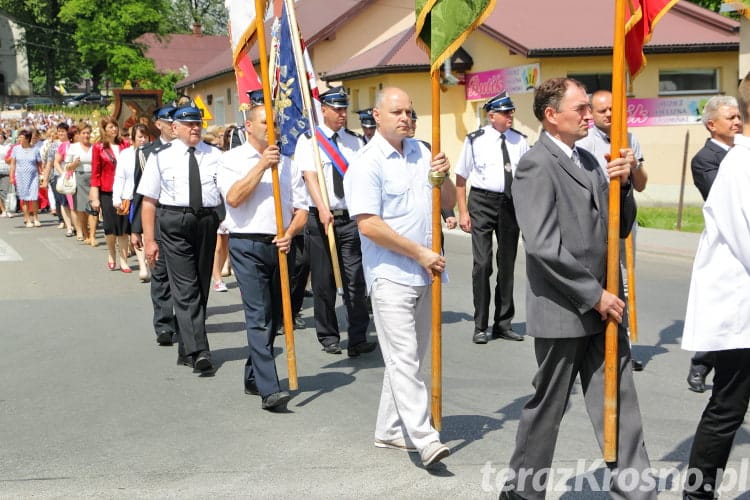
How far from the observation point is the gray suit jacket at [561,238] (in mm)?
4477

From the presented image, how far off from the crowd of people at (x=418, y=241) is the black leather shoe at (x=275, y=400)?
0.01 m

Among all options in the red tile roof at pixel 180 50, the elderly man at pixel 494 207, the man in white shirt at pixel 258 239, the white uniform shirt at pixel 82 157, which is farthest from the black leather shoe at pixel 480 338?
the red tile roof at pixel 180 50

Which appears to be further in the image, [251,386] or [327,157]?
[327,157]

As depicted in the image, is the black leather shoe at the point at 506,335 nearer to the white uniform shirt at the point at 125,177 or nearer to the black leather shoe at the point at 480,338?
the black leather shoe at the point at 480,338

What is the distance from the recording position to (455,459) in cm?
570

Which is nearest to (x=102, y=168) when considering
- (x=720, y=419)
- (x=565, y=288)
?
(x=565, y=288)

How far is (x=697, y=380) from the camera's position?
718 cm

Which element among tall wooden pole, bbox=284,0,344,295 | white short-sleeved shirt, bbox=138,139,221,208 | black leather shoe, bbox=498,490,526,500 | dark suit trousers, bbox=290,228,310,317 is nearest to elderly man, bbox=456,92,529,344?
tall wooden pole, bbox=284,0,344,295

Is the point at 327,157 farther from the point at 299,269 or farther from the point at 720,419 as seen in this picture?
the point at 720,419

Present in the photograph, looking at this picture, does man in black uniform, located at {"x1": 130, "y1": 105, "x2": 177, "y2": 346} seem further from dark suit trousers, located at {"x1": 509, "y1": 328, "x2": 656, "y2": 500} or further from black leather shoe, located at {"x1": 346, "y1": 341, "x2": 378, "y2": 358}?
dark suit trousers, located at {"x1": 509, "y1": 328, "x2": 656, "y2": 500}

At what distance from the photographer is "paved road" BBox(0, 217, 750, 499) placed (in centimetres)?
542

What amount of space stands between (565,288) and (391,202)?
1.49 m

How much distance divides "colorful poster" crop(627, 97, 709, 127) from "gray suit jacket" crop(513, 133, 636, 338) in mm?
20358

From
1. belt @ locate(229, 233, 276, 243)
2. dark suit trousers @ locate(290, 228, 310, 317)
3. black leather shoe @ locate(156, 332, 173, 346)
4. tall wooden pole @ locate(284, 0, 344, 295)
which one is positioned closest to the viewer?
belt @ locate(229, 233, 276, 243)
